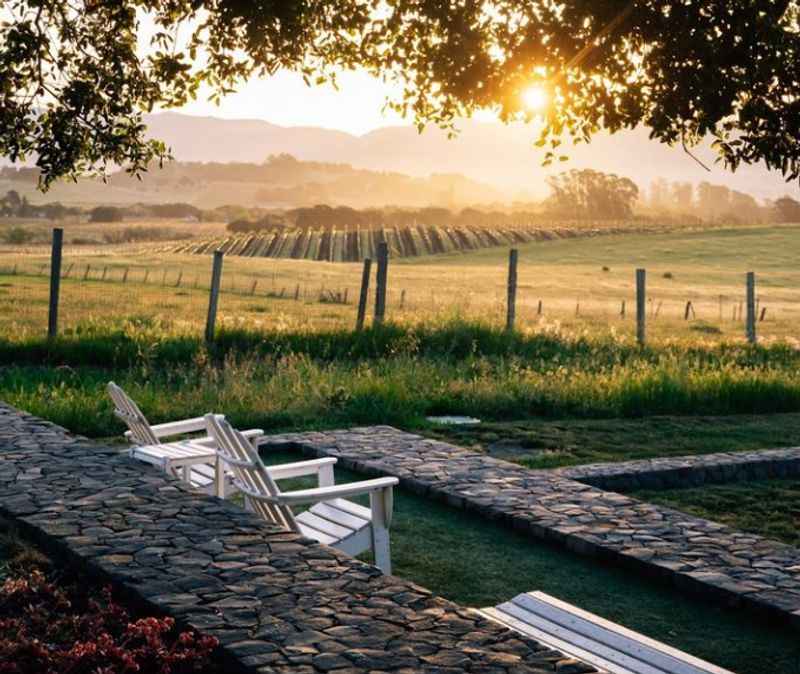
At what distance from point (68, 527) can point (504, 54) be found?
25.5 ft

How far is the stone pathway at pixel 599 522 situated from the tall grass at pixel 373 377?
2039mm

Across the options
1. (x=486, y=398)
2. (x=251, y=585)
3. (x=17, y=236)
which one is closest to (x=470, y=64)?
(x=486, y=398)

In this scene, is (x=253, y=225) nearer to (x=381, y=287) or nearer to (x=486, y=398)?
(x=381, y=287)

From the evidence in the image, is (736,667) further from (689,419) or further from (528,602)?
(689,419)

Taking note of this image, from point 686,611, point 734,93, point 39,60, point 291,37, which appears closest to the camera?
point 686,611

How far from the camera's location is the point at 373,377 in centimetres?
1501

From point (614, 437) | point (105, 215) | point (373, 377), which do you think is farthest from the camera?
point (105, 215)

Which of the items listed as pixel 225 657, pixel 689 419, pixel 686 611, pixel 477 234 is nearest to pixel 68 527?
pixel 225 657

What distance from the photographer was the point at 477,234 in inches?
3250

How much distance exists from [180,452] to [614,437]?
5484 mm

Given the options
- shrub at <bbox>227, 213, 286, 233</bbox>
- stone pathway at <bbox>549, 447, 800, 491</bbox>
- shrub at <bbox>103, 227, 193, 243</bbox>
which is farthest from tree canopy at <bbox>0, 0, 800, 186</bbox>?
shrub at <bbox>227, 213, 286, 233</bbox>

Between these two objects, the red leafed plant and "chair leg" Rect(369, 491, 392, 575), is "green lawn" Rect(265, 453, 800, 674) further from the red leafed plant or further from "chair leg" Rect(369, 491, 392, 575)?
the red leafed plant

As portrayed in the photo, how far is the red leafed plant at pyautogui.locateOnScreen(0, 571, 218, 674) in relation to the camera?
4734 mm

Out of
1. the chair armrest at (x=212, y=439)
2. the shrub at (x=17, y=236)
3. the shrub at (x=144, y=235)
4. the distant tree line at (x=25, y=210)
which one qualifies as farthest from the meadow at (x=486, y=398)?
the distant tree line at (x=25, y=210)
